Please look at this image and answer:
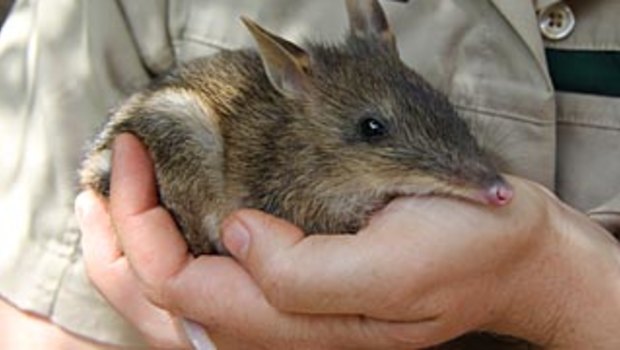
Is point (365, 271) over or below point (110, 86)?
below

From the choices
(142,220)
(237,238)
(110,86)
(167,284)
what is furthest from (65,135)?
(237,238)

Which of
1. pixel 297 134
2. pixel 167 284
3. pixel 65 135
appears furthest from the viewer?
pixel 65 135

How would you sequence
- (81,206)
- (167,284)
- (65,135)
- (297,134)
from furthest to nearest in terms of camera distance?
(65,135) < (81,206) < (297,134) < (167,284)

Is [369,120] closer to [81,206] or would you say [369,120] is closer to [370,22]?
[370,22]

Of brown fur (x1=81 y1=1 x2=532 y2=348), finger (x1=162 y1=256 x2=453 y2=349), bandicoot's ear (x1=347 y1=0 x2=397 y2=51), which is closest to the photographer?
finger (x1=162 y1=256 x2=453 y2=349)

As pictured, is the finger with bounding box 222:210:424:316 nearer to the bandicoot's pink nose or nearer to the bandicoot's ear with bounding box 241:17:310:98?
the bandicoot's pink nose

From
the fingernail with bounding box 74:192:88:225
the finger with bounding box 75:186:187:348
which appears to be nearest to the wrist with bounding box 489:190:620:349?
the finger with bounding box 75:186:187:348

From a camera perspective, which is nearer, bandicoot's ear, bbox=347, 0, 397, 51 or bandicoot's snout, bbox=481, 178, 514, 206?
bandicoot's snout, bbox=481, 178, 514, 206
